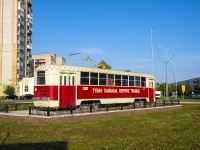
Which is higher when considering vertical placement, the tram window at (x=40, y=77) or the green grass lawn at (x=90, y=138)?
the tram window at (x=40, y=77)

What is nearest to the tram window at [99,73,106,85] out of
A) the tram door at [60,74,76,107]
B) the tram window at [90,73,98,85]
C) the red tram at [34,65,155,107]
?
the red tram at [34,65,155,107]

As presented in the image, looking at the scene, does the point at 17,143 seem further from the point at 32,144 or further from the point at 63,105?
the point at 63,105

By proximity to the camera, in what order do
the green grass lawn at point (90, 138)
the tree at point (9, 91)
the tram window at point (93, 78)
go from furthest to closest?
1. the tree at point (9, 91)
2. the tram window at point (93, 78)
3. the green grass lawn at point (90, 138)

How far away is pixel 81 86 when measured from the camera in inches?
913

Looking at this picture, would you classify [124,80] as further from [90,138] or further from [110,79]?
[90,138]

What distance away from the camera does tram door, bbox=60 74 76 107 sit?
21.9 metres

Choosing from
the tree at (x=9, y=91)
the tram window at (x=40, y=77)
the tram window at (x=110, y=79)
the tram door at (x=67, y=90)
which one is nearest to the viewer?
the tram door at (x=67, y=90)

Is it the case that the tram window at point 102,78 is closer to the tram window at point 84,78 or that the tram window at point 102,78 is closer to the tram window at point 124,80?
the tram window at point 84,78

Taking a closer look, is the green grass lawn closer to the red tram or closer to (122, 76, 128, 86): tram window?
the red tram

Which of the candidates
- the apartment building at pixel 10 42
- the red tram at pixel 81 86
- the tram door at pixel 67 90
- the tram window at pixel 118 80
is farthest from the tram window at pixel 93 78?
the apartment building at pixel 10 42

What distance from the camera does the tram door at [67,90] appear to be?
21859 millimetres

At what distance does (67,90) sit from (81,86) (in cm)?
145

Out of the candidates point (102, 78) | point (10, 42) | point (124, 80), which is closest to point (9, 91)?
point (10, 42)

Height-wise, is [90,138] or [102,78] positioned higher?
[102,78]
